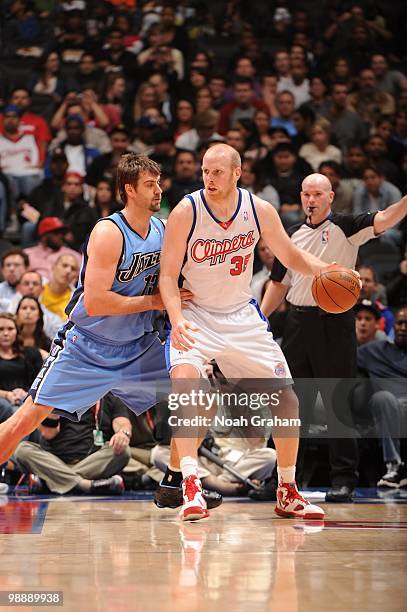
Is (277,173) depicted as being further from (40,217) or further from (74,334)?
(74,334)

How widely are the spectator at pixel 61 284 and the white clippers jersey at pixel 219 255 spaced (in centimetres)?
333

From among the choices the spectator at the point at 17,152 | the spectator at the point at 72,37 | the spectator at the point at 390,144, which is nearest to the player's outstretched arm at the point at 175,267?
the spectator at the point at 17,152

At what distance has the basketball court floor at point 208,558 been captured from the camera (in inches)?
124

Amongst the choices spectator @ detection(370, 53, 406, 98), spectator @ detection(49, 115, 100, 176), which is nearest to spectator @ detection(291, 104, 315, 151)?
spectator @ detection(370, 53, 406, 98)

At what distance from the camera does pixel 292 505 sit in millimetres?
5234

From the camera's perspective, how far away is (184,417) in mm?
5098

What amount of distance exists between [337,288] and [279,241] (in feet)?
1.33

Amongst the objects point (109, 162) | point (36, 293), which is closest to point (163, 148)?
point (109, 162)

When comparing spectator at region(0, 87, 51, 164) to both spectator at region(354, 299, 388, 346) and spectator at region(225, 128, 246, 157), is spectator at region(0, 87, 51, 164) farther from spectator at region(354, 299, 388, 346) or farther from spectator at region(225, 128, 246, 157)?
spectator at region(354, 299, 388, 346)

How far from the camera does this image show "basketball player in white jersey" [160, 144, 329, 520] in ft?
16.6

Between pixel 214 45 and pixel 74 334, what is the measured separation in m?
8.84

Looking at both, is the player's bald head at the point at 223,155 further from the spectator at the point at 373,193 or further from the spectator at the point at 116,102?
the spectator at the point at 116,102

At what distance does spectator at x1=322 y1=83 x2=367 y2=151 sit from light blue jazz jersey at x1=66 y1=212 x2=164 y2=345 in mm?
6597

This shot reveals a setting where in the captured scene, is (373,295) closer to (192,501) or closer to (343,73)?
(192,501)
